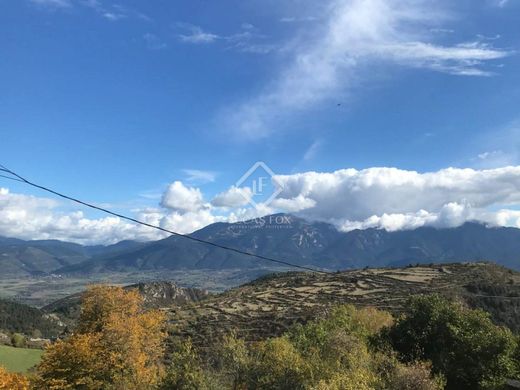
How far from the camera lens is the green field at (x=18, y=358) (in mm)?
82975

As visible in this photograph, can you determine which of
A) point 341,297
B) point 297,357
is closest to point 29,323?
point 341,297

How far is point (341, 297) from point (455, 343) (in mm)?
83806

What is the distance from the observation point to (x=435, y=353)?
127 ft

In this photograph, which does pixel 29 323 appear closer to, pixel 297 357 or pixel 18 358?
pixel 18 358

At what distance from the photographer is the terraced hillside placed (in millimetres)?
95688

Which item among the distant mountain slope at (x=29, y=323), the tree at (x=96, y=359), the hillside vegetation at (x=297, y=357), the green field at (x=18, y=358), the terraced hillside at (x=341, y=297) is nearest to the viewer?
the hillside vegetation at (x=297, y=357)

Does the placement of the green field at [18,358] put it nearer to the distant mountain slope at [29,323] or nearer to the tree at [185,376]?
the tree at [185,376]

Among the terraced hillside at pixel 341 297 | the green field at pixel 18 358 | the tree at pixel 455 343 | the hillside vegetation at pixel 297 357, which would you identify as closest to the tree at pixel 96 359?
the hillside vegetation at pixel 297 357

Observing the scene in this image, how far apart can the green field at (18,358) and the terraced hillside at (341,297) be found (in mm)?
26713

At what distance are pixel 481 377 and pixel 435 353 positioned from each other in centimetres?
515

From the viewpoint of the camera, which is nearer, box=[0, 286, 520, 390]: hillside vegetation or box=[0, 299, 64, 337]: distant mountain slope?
box=[0, 286, 520, 390]: hillside vegetation

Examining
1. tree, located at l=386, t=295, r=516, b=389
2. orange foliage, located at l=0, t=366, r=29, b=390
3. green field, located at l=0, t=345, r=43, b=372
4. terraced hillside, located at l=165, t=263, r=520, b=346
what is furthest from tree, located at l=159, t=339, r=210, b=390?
green field, located at l=0, t=345, r=43, b=372

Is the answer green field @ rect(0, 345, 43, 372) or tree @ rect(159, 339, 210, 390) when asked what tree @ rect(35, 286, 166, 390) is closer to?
tree @ rect(159, 339, 210, 390)

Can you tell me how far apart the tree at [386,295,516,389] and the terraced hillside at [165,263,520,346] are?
47533 mm
